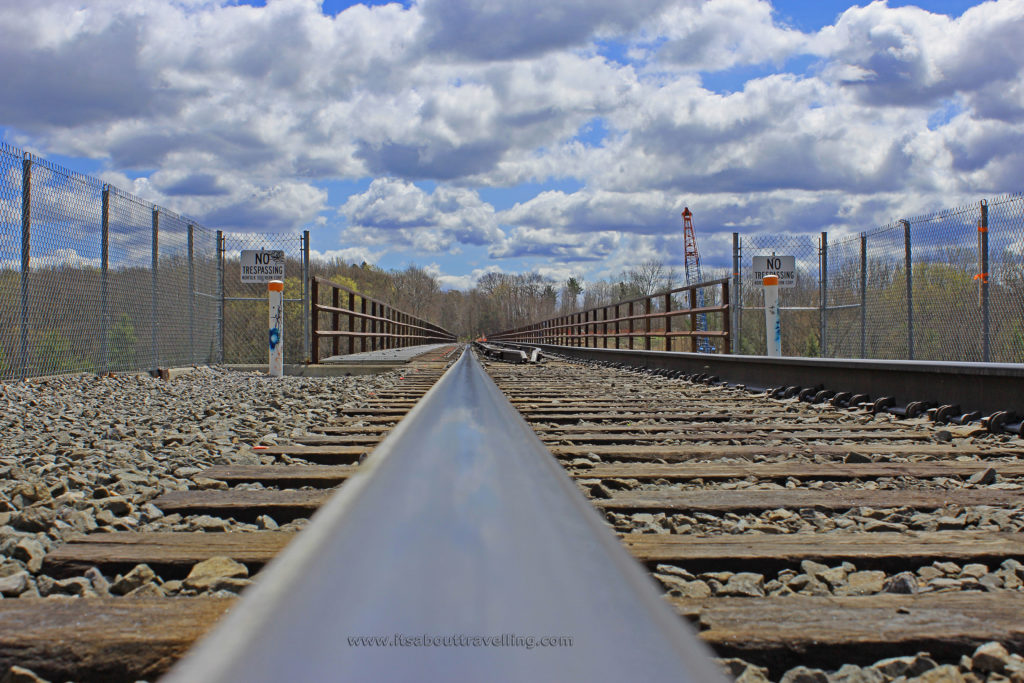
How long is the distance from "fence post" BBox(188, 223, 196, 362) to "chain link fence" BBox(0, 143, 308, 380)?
0.01 meters

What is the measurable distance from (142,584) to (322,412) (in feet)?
11.6

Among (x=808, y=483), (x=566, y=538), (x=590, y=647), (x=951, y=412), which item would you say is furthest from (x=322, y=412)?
(x=590, y=647)

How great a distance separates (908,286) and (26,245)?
10978mm

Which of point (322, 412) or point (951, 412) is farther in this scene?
point (322, 412)

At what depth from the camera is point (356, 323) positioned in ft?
66.5

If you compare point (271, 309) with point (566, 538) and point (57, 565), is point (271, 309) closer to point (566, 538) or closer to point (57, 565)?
point (57, 565)

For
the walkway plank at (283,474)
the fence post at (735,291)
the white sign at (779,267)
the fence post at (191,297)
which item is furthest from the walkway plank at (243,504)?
the white sign at (779,267)

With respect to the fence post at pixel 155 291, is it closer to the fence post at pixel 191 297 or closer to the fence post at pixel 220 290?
the fence post at pixel 191 297

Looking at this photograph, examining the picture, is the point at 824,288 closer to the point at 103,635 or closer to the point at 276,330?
the point at 276,330

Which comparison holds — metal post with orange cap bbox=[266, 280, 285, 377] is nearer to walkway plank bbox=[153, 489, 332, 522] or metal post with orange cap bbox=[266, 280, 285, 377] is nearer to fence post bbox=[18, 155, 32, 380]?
fence post bbox=[18, 155, 32, 380]

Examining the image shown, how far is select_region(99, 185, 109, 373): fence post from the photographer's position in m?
8.29

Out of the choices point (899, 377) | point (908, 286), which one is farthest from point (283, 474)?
point (908, 286)

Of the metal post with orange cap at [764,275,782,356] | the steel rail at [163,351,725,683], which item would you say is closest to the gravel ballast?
the steel rail at [163,351,725,683]

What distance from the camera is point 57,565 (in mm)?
1599
